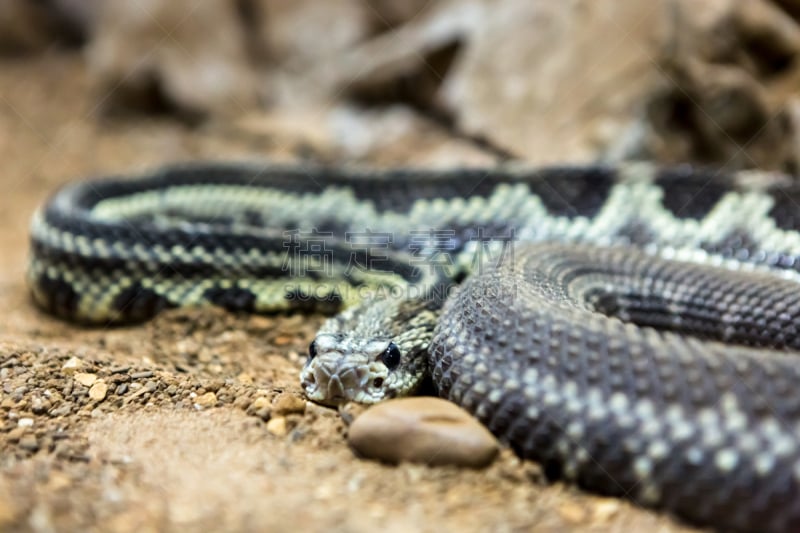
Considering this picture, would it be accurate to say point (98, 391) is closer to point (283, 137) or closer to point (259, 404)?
point (259, 404)

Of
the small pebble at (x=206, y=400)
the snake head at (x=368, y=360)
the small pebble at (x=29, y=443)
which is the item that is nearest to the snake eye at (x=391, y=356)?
the snake head at (x=368, y=360)

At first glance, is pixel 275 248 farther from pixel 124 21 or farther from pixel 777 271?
pixel 124 21

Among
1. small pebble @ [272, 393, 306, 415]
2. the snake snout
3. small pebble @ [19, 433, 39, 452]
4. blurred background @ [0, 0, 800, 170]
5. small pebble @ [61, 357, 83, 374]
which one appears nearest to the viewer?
small pebble @ [19, 433, 39, 452]

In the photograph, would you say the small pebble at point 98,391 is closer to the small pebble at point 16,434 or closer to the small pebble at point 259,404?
the small pebble at point 16,434

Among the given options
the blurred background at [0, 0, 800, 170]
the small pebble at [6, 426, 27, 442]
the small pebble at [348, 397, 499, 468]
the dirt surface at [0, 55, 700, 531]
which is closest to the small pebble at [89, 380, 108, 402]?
the dirt surface at [0, 55, 700, 531]

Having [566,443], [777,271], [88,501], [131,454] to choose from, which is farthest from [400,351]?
[777,271]

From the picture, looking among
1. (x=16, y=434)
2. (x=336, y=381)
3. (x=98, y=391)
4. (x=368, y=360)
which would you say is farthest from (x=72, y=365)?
(x=368, y=360)

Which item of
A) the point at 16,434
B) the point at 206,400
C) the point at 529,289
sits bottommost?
the point at 16,434

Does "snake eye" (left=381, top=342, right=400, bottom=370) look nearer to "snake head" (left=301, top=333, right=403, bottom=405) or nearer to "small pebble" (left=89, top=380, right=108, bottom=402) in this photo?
"snake head" (left=301, top=333, right=403, bottom=405)
